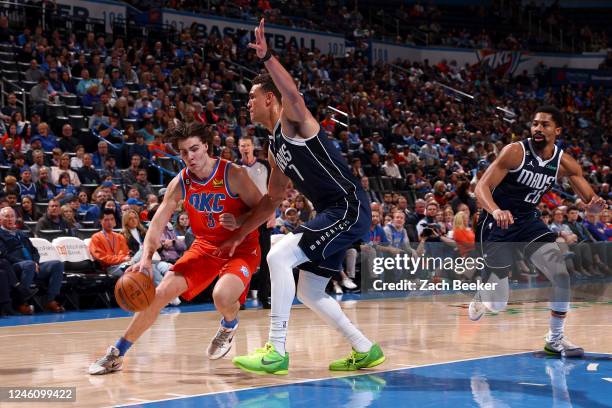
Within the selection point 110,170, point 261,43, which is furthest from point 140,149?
point 261,43

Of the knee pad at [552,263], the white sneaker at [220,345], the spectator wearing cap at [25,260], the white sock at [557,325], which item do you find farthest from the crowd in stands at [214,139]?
the white sock at [557,325]

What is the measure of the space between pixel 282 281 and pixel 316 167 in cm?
82

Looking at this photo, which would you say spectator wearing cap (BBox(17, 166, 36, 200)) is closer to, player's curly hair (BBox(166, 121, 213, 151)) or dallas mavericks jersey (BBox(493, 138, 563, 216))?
player's curly hair (BBox(166, 121, 213, 151))

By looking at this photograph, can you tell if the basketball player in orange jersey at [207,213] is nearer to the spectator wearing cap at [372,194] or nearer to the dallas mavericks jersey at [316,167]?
the dallas mavericks jersey at [316,167]

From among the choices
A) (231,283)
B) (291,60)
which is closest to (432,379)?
(231,283)

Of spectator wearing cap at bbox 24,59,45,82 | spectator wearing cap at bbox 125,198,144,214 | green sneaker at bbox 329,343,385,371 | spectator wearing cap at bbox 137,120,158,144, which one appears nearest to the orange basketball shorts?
green sneaker at bbox 329,343,385,371

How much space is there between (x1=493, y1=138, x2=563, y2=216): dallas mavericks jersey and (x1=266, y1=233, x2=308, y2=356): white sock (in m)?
2.16

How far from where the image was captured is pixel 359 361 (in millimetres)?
6594

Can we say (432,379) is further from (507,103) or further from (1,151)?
(507,103)

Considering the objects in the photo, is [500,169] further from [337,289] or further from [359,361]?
[337,289]

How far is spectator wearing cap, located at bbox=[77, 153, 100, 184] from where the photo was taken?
14314 mm

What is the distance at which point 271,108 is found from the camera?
21.1 ft

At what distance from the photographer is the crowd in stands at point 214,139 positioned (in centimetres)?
1323

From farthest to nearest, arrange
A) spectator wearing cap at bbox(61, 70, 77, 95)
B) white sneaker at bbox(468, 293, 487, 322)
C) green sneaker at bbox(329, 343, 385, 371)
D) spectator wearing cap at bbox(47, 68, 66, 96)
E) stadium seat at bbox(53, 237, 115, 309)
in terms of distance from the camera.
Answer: spectator wearing cap at bbox(61, 70, 77, 95) < spectator wearing cap at bbox(47, 68, 66, 96) < stadium seat at bbox(53, 237, 115, 309) < white sneaker at bbox(468, 293, 487, 322) < green sneaker at bbox(329, 343, 385, 371)
